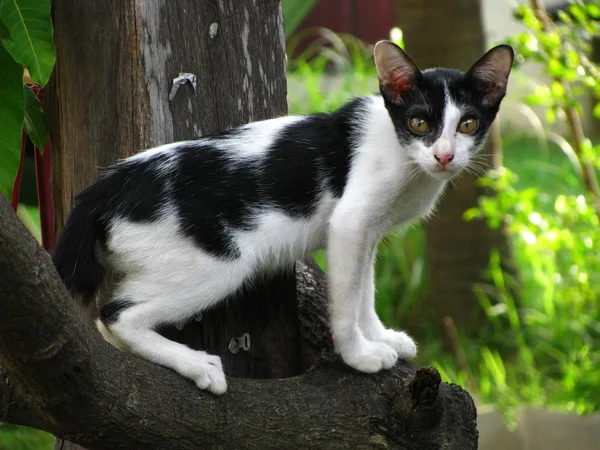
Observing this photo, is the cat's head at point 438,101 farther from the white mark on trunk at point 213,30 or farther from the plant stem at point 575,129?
the plant stem at point 575,129

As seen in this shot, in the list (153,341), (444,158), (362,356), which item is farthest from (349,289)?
(153,341)

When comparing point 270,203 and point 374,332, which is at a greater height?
point 270,203

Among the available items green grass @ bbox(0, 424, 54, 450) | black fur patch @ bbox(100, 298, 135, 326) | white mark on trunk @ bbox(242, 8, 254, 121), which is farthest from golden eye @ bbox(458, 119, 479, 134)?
green grass @ bbox(0, 424, 54, 450)

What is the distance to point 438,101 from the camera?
7.26 feet

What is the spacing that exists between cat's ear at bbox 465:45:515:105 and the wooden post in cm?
59

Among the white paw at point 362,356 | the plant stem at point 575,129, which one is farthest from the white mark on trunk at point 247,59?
the plant stem at point 575,129

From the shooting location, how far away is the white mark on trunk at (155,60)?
2240mm

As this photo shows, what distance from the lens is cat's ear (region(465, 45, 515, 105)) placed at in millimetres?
2213

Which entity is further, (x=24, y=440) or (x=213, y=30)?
(x=24, y=440)

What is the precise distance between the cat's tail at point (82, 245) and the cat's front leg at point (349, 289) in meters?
0.60

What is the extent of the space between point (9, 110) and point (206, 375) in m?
0.85

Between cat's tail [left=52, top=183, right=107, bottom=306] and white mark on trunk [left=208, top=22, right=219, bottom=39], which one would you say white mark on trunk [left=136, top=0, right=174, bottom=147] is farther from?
cat's tail [left=52, top=183, right=107, bottom=306]

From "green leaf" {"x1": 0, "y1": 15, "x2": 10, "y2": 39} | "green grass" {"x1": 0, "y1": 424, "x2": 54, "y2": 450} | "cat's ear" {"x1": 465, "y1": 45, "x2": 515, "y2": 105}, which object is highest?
"green leaf" {"x1": 0, "y1": 15, "x2": 10, "y2": 39}

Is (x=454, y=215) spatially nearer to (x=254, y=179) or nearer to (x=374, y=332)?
(x=374, y=332)
